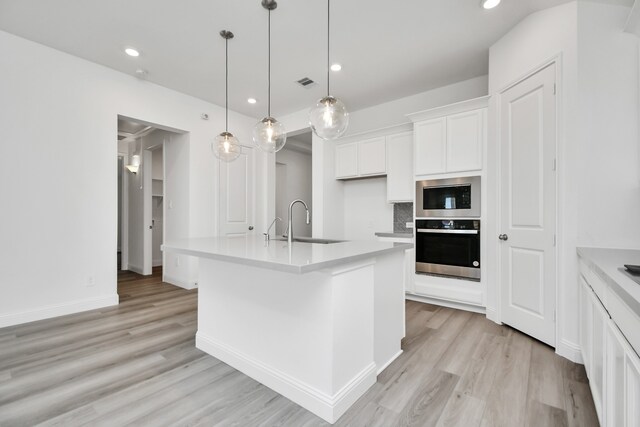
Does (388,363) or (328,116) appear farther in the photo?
(328,116)

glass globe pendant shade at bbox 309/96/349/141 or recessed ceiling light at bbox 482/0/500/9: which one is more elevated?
recessed ceiling light at bbox 482/0/500/9

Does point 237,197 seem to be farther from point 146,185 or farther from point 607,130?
point 607,130

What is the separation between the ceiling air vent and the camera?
12.4 ft

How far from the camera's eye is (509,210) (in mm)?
2771

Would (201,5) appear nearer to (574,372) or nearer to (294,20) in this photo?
(294,20)

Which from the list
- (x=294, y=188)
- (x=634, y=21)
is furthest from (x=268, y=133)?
(x=294, y=188)

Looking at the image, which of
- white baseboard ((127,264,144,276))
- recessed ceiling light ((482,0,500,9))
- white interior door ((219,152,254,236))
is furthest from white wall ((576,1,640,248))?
white baseboard ((127,264,144,276))

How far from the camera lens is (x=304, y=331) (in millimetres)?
1673

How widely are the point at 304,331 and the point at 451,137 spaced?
2868 millimetres

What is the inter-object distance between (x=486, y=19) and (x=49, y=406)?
14.2 ft

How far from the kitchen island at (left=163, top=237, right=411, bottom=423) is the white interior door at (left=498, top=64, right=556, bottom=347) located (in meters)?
1.25

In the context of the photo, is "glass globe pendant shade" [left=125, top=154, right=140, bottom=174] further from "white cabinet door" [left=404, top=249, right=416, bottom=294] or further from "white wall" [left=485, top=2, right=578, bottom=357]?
"white wall" [left=485, top=2, right=578, bottom=357]

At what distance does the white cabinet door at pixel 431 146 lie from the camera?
3.46 m

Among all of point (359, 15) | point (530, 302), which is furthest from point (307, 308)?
point (359, 15)
